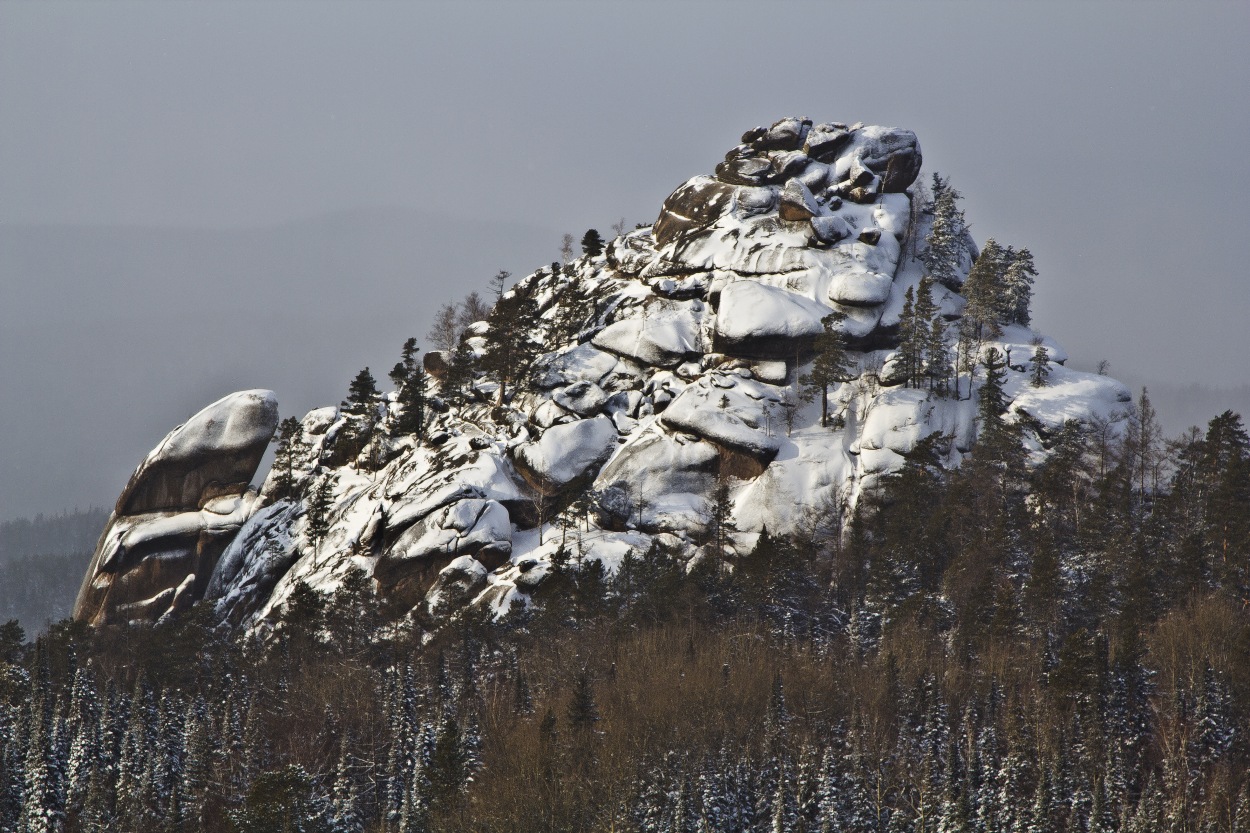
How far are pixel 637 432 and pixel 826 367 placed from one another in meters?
16.4

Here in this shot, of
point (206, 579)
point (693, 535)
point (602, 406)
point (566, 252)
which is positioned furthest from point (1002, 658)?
point (566, 252)

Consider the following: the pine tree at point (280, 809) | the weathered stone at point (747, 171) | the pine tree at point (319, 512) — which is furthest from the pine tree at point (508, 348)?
the pine tree at point (280, 809)

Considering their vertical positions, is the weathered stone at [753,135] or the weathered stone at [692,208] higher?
the weathered stone at [753,135]

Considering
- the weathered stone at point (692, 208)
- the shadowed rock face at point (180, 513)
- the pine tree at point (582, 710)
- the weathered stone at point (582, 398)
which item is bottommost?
the pine tree at point (582, 710)

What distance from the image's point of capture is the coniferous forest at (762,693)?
49656 mm

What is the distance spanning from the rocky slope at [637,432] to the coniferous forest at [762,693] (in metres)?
6.55

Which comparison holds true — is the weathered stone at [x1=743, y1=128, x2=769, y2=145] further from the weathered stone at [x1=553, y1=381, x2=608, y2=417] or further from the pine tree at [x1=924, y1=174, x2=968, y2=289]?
the weathered stone at [x1=553, y1=381, x2=608, y2=417]

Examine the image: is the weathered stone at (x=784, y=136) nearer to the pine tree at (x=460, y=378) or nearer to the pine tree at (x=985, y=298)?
the pine tree at (x=985, y=298)

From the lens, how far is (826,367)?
90625 mm

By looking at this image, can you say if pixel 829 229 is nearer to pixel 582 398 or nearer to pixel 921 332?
pixel 921 332

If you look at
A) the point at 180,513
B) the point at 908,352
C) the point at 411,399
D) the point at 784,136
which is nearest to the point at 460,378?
the point at 411,399

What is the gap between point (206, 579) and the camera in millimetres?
103250

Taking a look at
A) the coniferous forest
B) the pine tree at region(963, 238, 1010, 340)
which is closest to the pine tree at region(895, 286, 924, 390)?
the pine tree at region(963, 238, 1010, 340)

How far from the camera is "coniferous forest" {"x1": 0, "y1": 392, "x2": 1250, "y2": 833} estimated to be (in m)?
49.7
